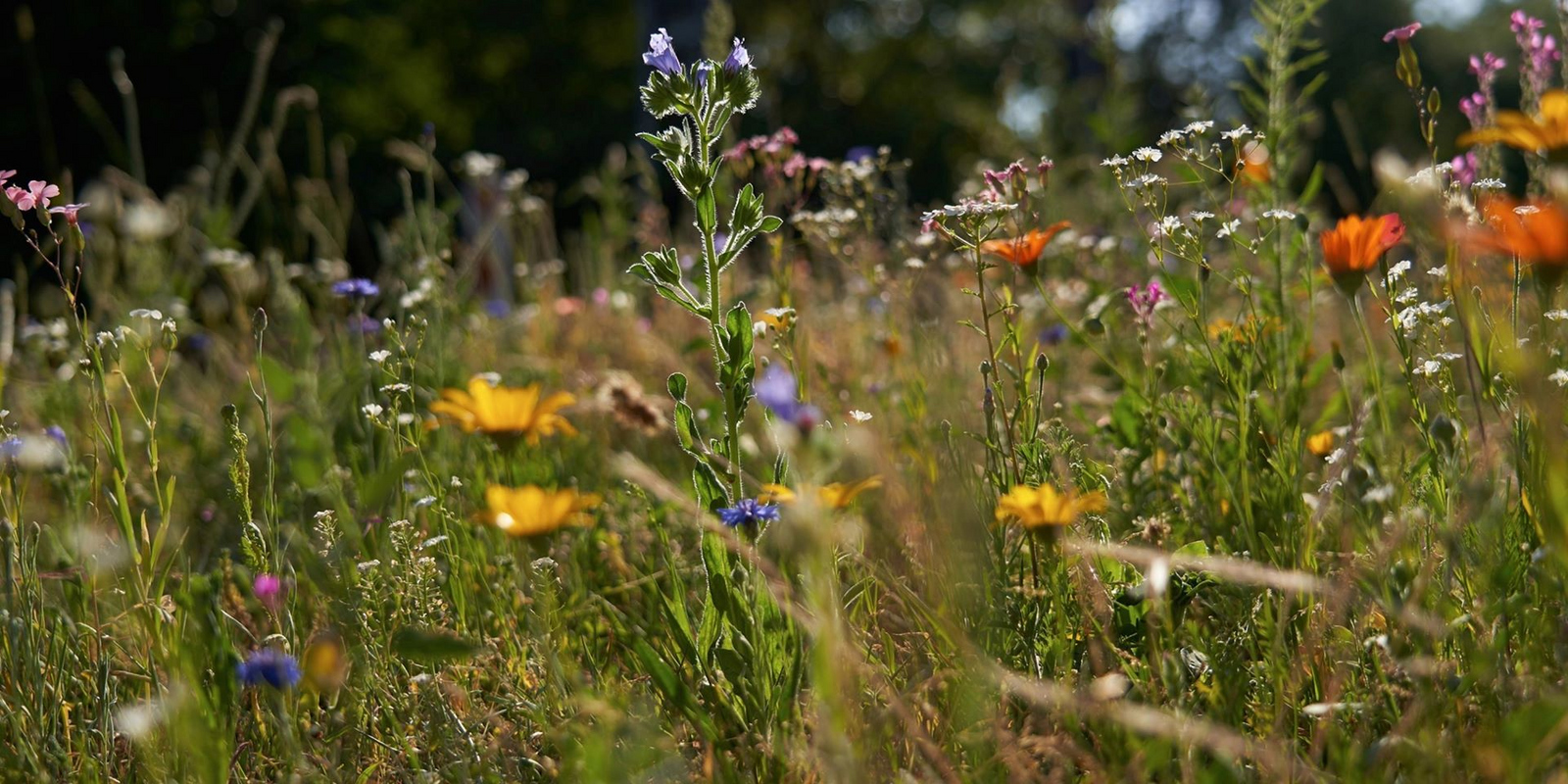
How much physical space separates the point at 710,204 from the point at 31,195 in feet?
2.90

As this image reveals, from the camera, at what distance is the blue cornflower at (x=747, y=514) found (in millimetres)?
1362

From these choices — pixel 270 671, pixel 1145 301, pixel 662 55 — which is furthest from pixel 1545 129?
pixel 270 671

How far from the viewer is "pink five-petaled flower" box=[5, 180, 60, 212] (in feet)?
4.95

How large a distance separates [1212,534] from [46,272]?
27.1 feet

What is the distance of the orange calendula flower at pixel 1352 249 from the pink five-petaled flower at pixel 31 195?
5.29 ft

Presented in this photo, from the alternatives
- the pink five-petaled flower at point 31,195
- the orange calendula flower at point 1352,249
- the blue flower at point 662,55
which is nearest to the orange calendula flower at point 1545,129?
the orange calendula flower at point 1352,249

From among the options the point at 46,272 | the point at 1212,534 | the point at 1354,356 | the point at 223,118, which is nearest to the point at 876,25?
the point at 223,118

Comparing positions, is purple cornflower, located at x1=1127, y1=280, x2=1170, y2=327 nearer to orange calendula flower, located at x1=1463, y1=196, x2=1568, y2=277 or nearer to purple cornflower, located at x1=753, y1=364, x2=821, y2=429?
orange calendula flower, located at x1=1463, y1=196, x2=1568, y2=277

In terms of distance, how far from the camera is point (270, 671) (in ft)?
4.37

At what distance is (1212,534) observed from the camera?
1846 mm

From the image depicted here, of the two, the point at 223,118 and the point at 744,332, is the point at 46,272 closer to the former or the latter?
the point at 223,118

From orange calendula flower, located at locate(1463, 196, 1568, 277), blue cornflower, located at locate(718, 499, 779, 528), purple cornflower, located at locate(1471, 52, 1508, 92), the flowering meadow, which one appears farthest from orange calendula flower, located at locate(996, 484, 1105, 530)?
purple cornflower, located at locate(1471, 52, 1508, 92)

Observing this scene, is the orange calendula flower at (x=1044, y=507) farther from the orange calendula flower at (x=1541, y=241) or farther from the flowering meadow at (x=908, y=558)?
the orange calendula flower at (x=1541, y=241)

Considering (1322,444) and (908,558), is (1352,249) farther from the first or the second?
(908,558)
